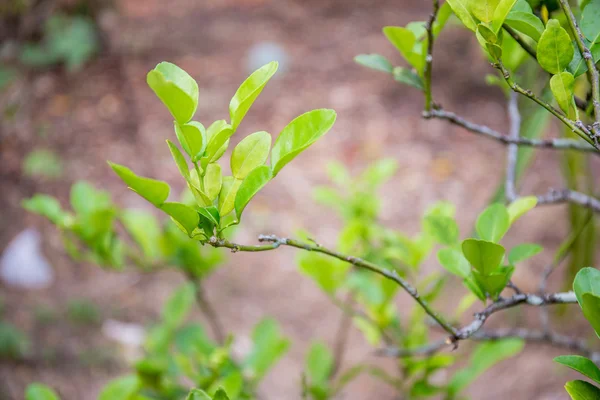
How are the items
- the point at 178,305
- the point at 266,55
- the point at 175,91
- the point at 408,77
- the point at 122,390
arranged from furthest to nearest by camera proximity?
1. the point at 266,55
2. the point at 178,305
3. the point at 122,390
4. the point at 408,77
5. the point at 175,91

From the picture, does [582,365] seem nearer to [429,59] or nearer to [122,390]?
[429,59]

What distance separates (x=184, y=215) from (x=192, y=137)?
0.06 m

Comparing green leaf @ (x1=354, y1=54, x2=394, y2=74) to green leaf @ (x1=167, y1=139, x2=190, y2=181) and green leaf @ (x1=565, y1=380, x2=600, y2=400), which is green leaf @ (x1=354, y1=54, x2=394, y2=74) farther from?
green leaf @ (x1=565, y1=380, x2=600, y2=400)

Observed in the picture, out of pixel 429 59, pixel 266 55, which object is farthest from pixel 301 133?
pixel 266 55

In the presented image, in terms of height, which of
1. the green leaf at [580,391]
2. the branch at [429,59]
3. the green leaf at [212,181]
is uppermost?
the branch at [429,59]

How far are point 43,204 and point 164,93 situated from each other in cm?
59

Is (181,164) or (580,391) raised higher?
(181,164)

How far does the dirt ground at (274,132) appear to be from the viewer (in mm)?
1659

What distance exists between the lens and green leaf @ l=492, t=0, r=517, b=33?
0.44m

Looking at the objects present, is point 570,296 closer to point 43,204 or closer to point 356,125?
point 43,204

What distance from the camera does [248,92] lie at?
0.45 meters

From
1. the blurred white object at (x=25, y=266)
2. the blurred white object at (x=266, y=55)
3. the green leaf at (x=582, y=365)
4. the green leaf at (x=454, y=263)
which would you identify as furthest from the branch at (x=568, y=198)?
the blurred white object at (x=266, y=55)

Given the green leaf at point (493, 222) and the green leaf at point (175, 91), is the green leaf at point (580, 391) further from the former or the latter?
the green leaf at point (175, 91)

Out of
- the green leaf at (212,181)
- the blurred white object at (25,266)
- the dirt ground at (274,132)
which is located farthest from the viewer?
the blurred white object at (25,266)
